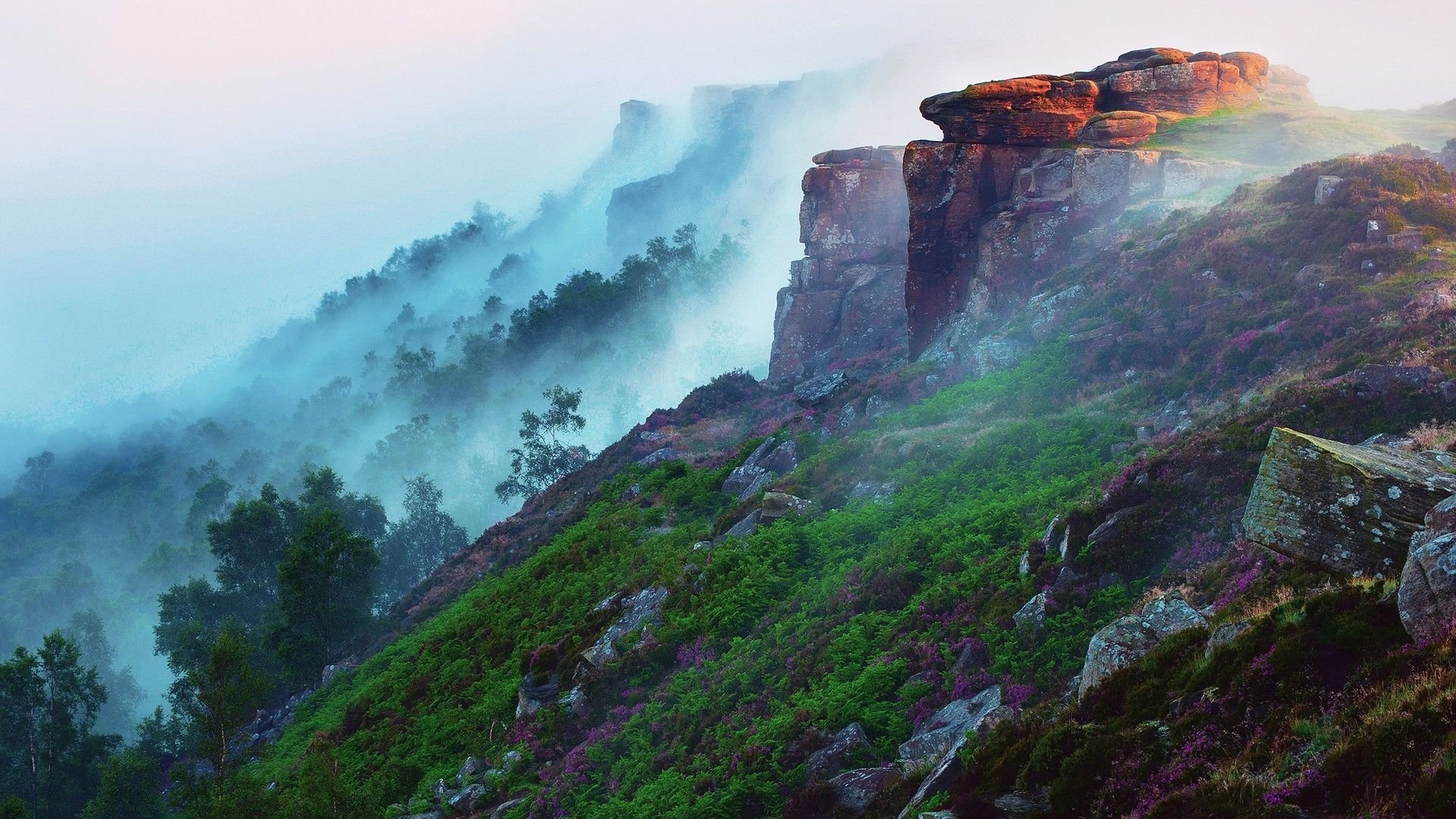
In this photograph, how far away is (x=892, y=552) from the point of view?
21328mm

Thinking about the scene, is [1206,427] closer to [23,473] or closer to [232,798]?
[232,798]

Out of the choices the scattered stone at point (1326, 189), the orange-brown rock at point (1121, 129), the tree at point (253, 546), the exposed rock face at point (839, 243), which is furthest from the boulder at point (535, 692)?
the tree at point (253, 546)

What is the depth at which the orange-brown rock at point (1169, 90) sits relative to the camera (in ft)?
163

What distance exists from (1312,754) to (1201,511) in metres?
9.96

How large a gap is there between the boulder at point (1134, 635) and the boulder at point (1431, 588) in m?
2.90

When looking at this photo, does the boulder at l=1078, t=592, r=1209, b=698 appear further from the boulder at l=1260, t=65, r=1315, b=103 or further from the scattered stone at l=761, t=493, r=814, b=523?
the boulder at l=1260, t=65, r=1315, b=103

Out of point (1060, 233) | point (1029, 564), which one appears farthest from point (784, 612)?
point (1060, 233)

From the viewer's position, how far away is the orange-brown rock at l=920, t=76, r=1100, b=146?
158ft

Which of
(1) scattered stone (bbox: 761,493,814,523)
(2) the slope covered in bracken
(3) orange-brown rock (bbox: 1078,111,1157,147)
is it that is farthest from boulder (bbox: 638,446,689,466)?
(3) orange-brown rock (bbox: 1078,111,1157,147)

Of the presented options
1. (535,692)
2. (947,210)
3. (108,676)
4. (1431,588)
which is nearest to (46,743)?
(535,692)

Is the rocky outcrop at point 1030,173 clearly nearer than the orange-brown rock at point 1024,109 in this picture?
Yes

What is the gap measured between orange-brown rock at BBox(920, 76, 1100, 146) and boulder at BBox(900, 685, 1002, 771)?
1607 inches

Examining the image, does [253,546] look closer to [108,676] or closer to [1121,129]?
[108,676]

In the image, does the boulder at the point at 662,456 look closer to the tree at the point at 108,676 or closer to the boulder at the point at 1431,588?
the boulder at the point at 1431,588
